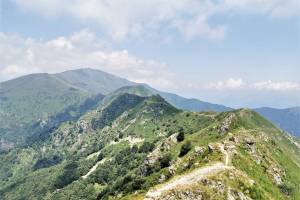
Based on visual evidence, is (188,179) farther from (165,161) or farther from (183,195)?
(165,161)

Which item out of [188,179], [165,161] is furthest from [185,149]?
[188,179]

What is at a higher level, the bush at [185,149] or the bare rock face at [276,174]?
the bush at [185,149]

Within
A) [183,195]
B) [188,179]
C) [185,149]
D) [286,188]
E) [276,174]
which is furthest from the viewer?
[185,149]

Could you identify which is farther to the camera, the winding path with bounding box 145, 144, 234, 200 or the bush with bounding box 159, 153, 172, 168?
the bush with bounding box 159, 153, 172, 168

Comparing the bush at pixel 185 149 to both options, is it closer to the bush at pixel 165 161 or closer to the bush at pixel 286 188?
the bush at pixel 165 161

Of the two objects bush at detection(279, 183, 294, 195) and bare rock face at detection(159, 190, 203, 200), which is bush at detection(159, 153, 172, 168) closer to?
bush at detection(279, 183, 294, 195)

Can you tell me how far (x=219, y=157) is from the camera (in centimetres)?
13425

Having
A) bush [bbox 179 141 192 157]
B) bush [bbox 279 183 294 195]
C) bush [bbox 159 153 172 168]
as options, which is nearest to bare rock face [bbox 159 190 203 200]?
bush [bbox 279 183 294 195]

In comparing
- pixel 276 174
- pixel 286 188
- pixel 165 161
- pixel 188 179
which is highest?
pixel 188 179

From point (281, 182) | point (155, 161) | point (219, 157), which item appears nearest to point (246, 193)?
point (219, 157)

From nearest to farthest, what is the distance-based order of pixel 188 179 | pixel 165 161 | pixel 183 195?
pixel 183 195, pixel 188 179, pixel 165 161

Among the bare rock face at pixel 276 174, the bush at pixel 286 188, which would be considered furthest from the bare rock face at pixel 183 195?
the bush at pixel 286 188

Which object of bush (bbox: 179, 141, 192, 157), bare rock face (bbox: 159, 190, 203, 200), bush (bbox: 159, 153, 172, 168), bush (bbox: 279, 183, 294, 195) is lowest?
bush (bbox: 279, 183, 294, 195)

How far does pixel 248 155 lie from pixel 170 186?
161 ft
